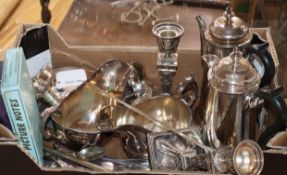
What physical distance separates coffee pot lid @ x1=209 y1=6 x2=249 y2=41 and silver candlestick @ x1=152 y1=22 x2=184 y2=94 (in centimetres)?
7

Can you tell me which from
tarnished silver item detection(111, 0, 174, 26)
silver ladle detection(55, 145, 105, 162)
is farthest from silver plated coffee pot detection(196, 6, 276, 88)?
tarnished silver item detection(111, 0, 174, 26)

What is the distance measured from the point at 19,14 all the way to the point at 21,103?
21.5 inches

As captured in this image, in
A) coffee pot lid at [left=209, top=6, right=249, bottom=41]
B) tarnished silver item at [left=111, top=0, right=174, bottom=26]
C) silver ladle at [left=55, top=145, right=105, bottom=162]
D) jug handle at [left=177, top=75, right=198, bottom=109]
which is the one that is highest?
coffee pot lid at [left=209, top=6, right=249, bottom=41]

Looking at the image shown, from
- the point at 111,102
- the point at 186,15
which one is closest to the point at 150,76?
the point at 111,102

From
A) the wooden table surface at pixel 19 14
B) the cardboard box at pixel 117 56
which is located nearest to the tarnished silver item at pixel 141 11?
the wooden table surface at pixel 19 14

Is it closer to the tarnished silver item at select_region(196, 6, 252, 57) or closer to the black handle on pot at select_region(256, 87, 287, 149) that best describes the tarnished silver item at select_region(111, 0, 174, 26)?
the tarnished silver item at select_region(196, 6, 252, 57)

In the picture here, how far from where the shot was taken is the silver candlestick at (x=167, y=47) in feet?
2.37

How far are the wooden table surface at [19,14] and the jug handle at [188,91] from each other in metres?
0.44

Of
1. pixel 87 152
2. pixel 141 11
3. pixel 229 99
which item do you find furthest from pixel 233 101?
pixel 141 11

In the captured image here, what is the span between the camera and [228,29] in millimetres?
663

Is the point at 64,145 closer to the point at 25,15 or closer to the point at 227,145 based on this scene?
the point at 227,145

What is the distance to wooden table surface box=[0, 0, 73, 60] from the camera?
3.44ft

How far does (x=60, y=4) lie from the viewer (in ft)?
3.94

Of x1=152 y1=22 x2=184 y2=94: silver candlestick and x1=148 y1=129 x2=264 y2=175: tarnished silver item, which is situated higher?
x1=152 y1=22 x2=184 y2=94: silver candlestick
